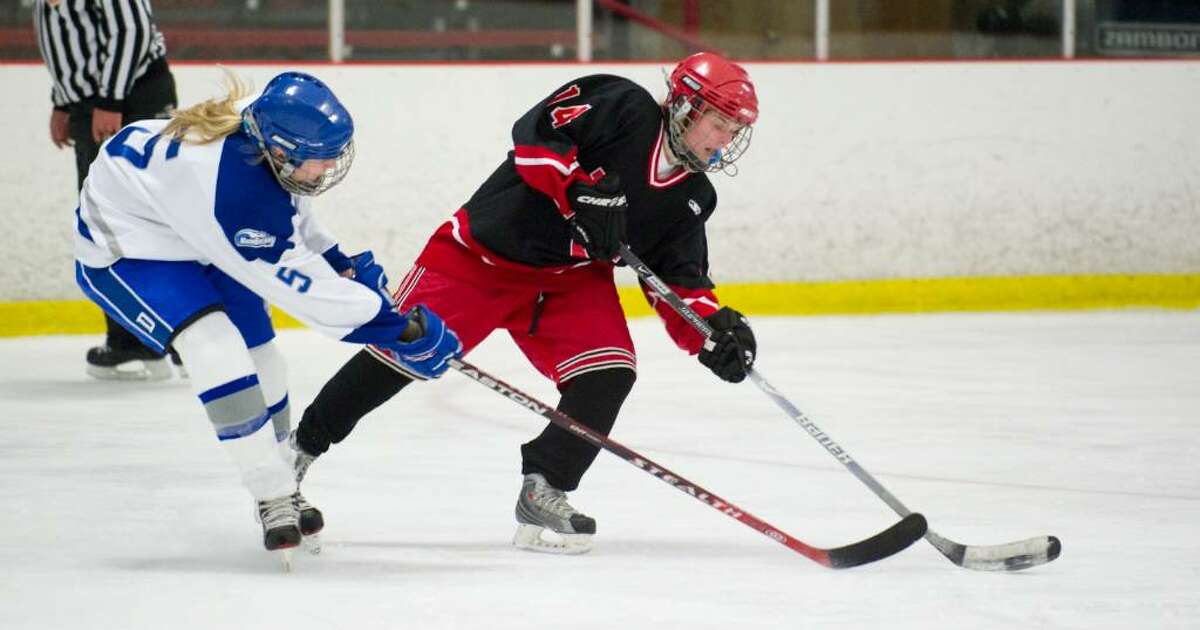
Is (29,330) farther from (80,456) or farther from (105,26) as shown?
(80,456)

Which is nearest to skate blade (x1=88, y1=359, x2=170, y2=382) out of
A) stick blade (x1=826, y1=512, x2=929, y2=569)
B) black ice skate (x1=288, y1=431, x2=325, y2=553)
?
black ice skate (x1=288, y1=431, x2=325, y2=553)

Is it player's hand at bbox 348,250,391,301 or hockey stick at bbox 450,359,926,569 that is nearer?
hockey stick at bbox 450,359,926,569

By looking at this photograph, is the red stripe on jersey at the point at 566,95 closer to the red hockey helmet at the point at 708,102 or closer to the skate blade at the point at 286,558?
the red hockey helmet at the point at 708,102

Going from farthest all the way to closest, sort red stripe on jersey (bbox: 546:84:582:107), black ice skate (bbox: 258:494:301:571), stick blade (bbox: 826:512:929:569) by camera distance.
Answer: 1. red stripe on jersey (bbox: 546:84:582:107)
2. stick blade (bbox: 826:512:929:569)
3. black ice skate (bbox: 258:494:301:571)

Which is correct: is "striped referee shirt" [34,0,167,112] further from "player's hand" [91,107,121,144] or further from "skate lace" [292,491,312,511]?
"skate lace" [292,491,312,511]

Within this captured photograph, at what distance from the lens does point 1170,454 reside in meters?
3.66

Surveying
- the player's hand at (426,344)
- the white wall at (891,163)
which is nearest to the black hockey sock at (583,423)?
the player's hand at (426,344)

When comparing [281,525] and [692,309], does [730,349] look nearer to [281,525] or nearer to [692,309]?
[692,309]

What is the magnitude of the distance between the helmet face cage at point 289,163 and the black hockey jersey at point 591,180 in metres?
0.40

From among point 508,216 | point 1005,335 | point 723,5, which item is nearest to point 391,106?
point 723,5

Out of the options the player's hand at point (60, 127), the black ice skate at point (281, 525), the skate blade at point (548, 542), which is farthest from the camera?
the player's hand at point (60, 127)

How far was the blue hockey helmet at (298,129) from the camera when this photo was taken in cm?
240

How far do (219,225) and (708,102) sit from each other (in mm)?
817

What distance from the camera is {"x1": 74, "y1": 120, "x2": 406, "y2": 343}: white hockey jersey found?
7.94 feet
